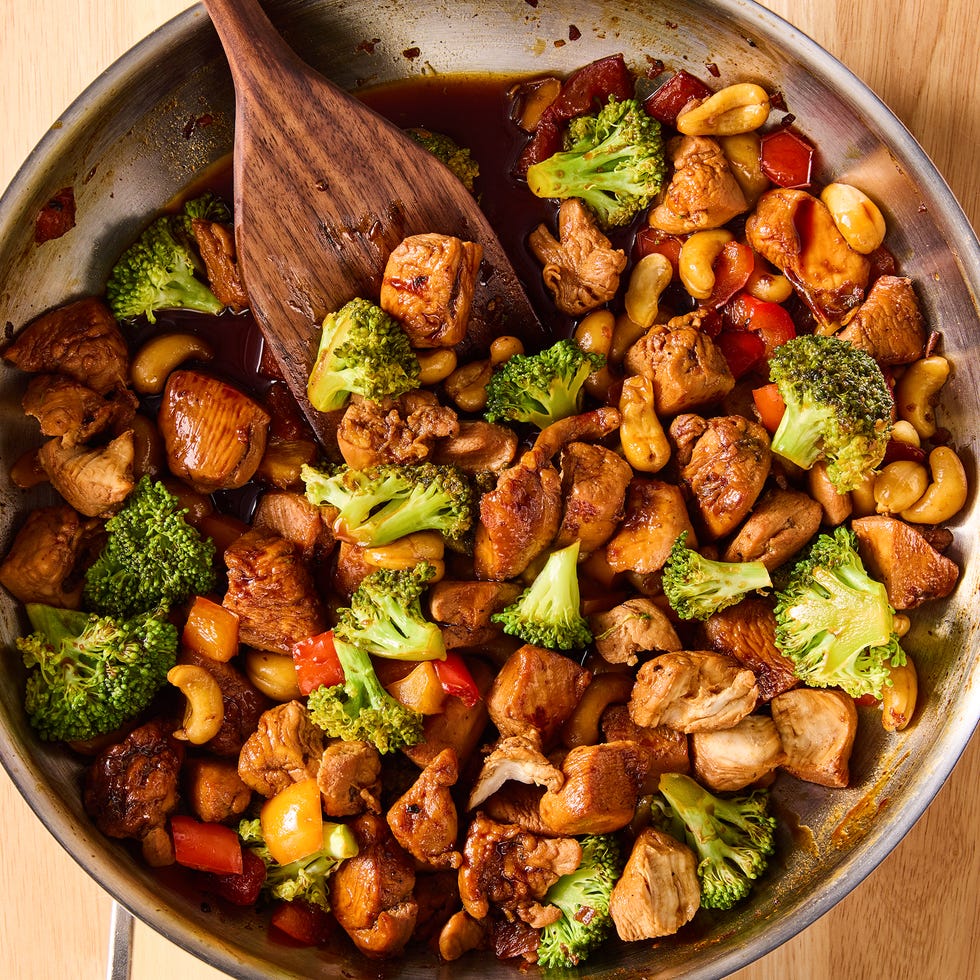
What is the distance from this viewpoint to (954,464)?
8.68 feet

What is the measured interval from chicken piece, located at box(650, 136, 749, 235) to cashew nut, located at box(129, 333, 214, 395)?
4.93ft

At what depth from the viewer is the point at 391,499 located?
259cm

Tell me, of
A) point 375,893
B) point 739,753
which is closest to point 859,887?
point 739,753

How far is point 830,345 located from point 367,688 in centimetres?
163

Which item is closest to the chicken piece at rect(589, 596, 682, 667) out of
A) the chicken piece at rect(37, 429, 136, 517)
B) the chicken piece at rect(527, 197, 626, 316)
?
the chicken piece at rect(527, 197, 626, 316)

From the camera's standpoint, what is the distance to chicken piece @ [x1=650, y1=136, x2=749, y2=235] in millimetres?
2711

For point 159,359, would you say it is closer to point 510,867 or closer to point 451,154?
point 451,154

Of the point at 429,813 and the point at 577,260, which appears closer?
the point at 429,813

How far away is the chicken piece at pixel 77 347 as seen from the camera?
102 inches

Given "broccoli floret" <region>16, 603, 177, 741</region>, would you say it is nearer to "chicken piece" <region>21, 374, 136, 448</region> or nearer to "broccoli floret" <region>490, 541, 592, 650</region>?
"chicken piece" <region>21, 374, 136, 448</region>

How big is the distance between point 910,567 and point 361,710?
1.60 metres

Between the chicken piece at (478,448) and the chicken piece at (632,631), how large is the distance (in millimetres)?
551

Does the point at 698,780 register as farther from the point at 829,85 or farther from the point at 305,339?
the point at 829,85

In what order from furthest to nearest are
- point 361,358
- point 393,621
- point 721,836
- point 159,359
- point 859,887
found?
1. point 859,887
2. point 159,359
3. point 721,836
4. point 393,621
5. point 361,358
